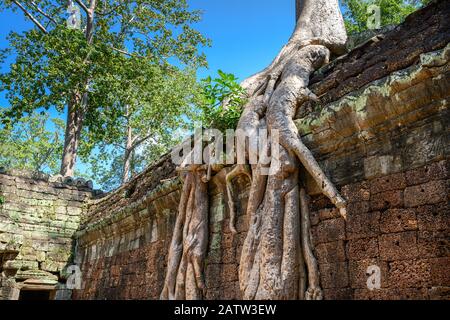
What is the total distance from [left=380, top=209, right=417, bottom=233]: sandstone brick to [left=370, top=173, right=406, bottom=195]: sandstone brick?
0.18 meters

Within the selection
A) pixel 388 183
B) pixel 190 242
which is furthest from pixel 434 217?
pixel 190 242

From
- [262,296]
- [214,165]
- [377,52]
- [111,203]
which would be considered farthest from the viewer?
[111,203]

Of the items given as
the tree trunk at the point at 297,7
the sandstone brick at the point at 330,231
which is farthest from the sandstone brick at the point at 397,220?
the tree trunk at the point at 297,7

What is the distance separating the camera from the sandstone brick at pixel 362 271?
114 inches

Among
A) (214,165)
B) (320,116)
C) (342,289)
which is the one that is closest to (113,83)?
(214,165)

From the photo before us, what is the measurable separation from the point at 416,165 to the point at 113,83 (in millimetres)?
10539

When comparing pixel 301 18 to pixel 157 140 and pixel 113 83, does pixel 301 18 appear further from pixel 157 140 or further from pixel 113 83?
pixel 157 140

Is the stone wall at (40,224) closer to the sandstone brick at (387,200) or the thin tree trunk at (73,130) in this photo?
the thin tree trunk at (73,130)

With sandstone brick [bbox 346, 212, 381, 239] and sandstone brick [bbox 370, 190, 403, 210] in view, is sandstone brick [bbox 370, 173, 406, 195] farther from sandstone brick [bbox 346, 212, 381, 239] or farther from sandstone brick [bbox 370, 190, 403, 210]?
sandstone brick [bbox 346, 212, 381, 239]

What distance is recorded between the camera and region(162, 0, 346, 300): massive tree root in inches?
133

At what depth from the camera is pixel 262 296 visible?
11.1 ft

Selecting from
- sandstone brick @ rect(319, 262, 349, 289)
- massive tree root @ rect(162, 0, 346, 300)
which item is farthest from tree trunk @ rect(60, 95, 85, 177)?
sandstone brick @ rect(319, 262, 349, 289)
